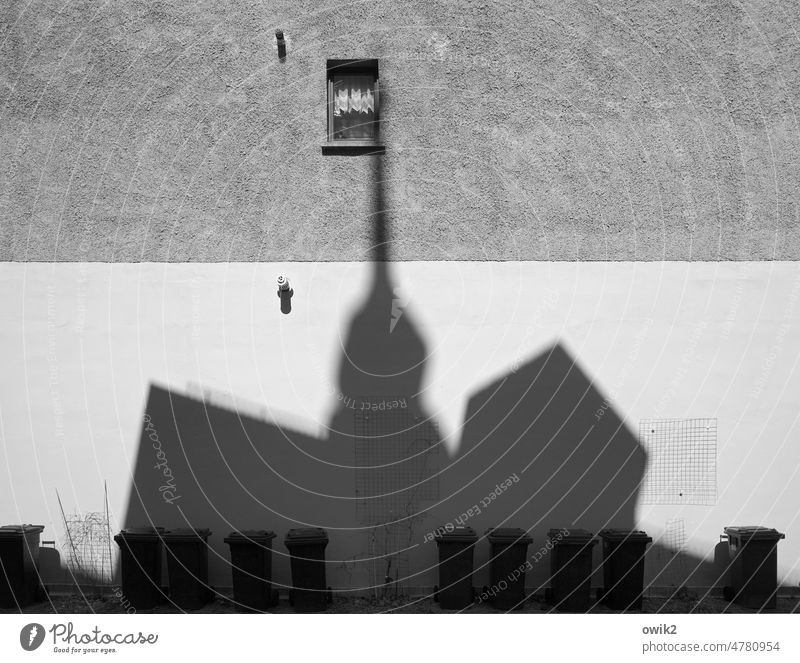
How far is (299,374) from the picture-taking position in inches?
365

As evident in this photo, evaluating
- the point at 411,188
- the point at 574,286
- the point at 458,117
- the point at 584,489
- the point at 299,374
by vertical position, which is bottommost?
the point at 584,489

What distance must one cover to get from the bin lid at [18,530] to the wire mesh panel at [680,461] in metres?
6.10

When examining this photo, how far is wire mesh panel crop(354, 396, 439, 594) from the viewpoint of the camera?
922 cm

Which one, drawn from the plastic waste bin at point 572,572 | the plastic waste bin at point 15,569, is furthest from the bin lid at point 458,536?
the plastic waste bin at point 15,569

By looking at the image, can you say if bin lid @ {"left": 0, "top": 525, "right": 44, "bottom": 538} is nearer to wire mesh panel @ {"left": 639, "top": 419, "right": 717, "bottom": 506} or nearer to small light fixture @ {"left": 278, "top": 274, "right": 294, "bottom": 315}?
small light fixture @ {"left": 278, "top": 274, "right": 294, "bottom": 315}

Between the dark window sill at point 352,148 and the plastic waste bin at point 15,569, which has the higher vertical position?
the dark window sill at point 352,148

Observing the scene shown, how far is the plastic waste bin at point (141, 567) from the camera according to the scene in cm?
880

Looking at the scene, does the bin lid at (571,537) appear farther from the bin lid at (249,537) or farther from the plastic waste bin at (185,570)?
the plastic waste bin at (185,570)

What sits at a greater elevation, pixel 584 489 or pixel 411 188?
pixel 411 188

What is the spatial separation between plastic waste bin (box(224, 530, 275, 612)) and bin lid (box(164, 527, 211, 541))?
277mm

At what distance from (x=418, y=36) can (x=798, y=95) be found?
3912 millimetres
